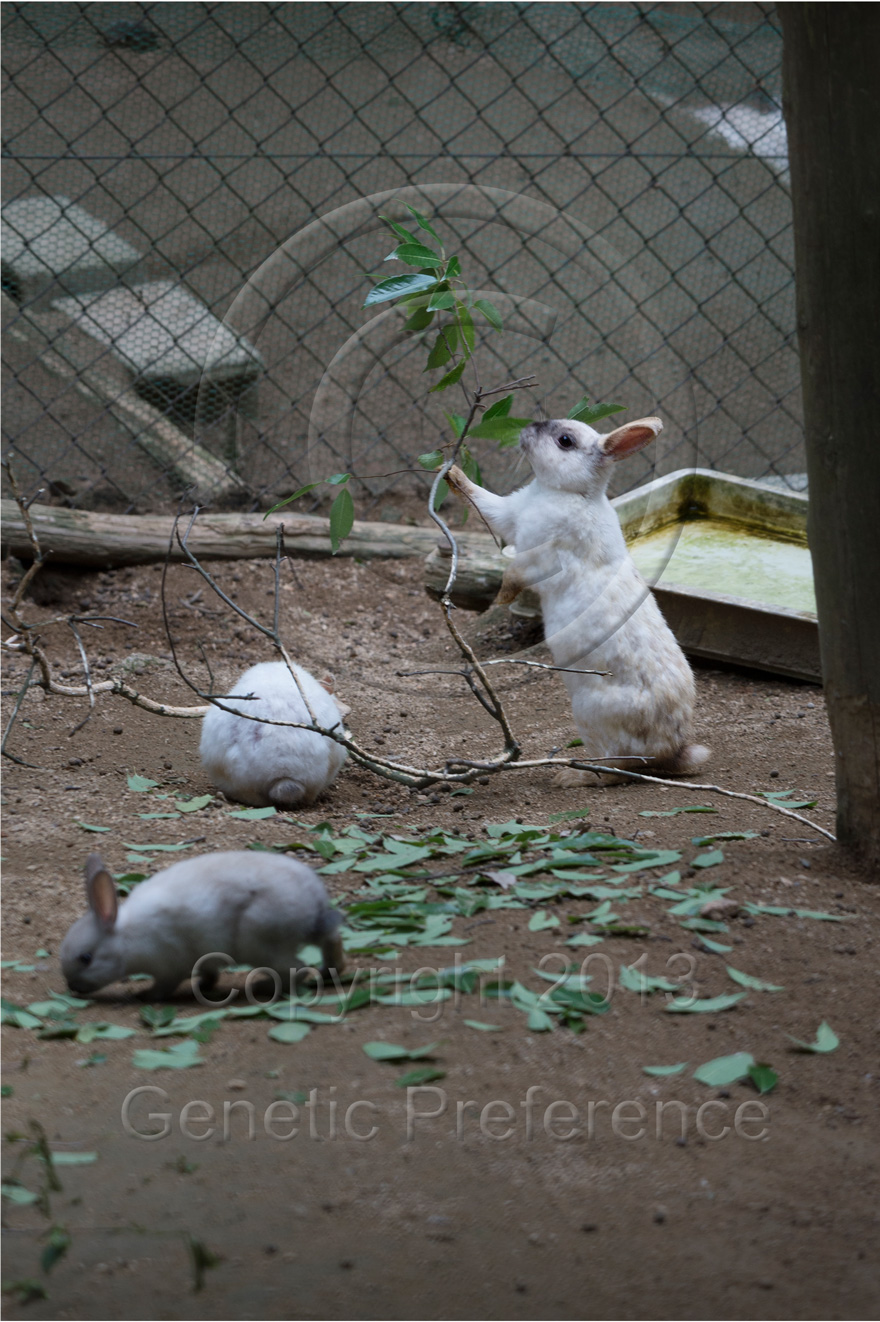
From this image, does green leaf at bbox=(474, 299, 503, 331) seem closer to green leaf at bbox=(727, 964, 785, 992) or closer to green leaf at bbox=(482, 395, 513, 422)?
green leaf at bbox=(482, 395, 513, 422)

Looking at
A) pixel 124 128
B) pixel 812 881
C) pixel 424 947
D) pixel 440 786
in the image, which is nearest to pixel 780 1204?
pixel 424 947

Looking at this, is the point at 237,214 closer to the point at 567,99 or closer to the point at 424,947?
the point at 567,99

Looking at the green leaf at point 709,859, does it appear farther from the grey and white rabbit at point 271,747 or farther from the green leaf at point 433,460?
the green leaf at point 433,460

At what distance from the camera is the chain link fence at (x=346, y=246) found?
6.68 m

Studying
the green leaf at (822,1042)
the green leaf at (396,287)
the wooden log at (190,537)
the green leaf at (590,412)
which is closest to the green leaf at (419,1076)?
the green leaf at (822,1042)

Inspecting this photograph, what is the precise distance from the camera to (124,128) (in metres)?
8.27

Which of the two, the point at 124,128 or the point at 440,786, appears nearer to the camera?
the point at 440,786

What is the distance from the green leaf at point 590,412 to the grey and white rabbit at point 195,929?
6.79ft

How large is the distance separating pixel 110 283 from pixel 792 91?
5700mm

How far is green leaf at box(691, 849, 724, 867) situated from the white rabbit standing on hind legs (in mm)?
816

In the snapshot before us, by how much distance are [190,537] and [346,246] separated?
1744 mm

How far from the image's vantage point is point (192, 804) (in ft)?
11.4

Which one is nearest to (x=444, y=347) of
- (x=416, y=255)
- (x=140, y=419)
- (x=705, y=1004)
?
(x=416, y=255)

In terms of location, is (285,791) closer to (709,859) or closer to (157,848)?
(157,848)
